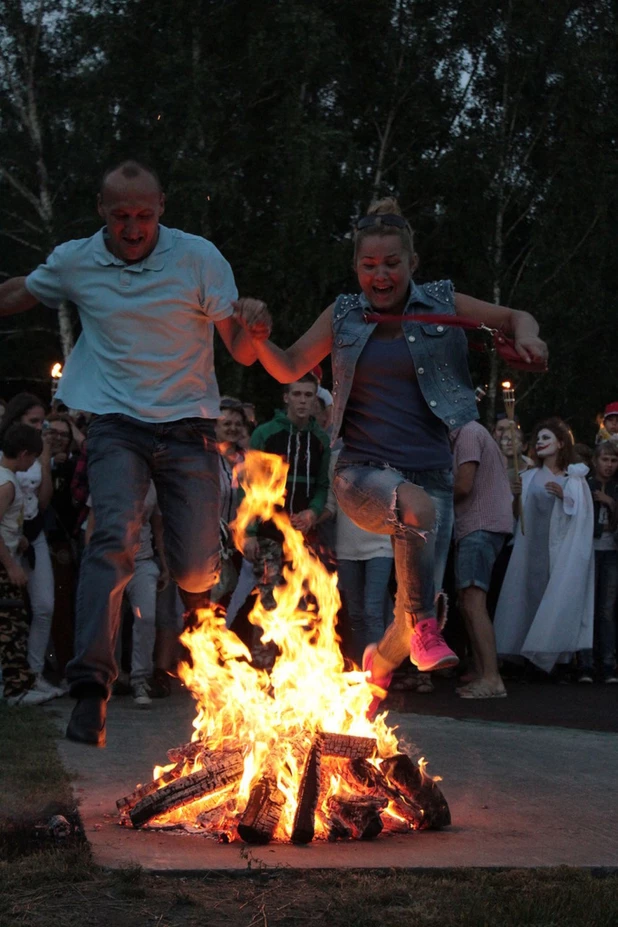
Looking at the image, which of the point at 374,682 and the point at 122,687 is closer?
the point at 374,682

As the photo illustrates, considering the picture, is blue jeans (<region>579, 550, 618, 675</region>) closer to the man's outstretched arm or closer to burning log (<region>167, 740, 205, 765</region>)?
burning log (<region>167, 740, 205, 765</region>)

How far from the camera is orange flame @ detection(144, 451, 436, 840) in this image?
5.84 m

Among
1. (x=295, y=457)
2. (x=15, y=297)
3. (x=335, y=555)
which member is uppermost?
(x=15, y=297)

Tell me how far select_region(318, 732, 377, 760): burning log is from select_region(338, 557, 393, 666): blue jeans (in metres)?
4.26

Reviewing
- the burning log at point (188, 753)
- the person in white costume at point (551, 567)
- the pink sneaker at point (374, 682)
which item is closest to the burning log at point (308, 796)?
the burning log at point (188, 753)

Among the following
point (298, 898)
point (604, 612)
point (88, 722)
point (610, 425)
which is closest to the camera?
point (298, 898)

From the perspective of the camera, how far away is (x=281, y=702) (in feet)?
20.4

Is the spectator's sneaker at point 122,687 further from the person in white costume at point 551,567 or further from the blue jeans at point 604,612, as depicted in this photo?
the blue jeans at point 604,612

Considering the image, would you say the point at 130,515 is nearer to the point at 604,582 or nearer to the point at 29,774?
the point at 29,774

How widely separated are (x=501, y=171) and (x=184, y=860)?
23792 millimetres

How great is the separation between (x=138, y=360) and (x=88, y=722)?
147cm

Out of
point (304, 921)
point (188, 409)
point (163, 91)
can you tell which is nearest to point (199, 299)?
point (188, 409)

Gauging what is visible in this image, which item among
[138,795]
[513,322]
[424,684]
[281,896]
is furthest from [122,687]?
[281,896]

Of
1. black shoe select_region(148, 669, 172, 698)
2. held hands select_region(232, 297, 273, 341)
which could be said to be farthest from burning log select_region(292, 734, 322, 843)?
black shoe select_region(148, 669, 172, 698)
